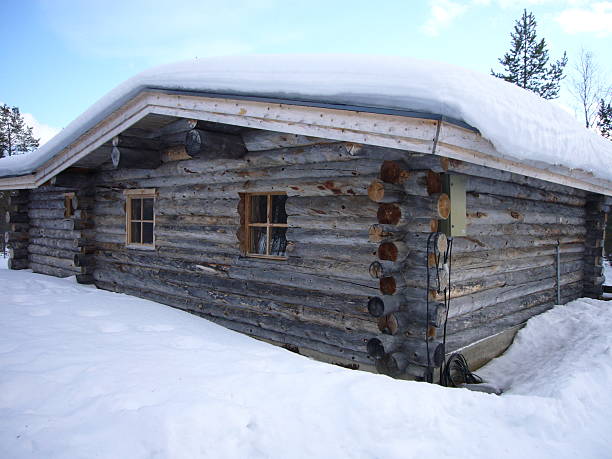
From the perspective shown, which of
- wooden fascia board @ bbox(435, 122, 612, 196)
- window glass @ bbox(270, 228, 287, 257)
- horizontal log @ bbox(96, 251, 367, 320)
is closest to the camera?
wooden fascia board @ bbox(435, 122, 612, 196)

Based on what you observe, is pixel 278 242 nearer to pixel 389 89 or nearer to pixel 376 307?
pixel 376 307

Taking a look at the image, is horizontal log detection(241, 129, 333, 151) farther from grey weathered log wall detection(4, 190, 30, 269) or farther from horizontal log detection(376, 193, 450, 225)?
grey weathered log wall detection(4, 190, 30, 269)

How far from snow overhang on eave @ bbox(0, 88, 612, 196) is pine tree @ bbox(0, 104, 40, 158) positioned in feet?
99.9

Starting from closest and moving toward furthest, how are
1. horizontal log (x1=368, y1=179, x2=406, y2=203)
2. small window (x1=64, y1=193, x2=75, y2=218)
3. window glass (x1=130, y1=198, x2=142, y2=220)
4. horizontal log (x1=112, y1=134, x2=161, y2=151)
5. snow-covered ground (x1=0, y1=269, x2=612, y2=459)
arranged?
snow-covered ground (x1=0, y1=269, x2=612, y2=459)
horizontal log (x1=368, y1=179, x2=406, y2=203)
horizontal log (x1=112, y1=134, x2=161, y2=151)
window glass (x1=130, y1=198, x2=142, y2=220)
small window (x1=64, y1=193, x2=75, y2=218)

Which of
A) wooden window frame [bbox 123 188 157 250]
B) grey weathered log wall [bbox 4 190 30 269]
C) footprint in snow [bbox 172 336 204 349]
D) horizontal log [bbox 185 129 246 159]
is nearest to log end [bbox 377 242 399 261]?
footprint in snow [bbox 172 336 204 349]

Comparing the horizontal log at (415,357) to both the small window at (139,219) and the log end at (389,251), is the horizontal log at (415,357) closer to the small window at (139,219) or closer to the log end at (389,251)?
the log end at (389,251)

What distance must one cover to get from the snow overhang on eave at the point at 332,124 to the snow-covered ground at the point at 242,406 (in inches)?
83.1

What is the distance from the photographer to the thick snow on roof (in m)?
4.05

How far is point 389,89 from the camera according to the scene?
4.16m

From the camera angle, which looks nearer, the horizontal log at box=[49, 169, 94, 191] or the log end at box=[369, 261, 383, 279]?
the log end at box=[369, 261, 383, 279]

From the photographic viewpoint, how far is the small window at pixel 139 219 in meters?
8.28

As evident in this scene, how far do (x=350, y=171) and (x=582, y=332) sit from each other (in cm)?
450

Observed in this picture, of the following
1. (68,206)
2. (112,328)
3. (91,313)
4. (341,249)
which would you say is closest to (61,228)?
(68,206)

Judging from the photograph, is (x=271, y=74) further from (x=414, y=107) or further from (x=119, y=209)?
(x=119, y=209)
